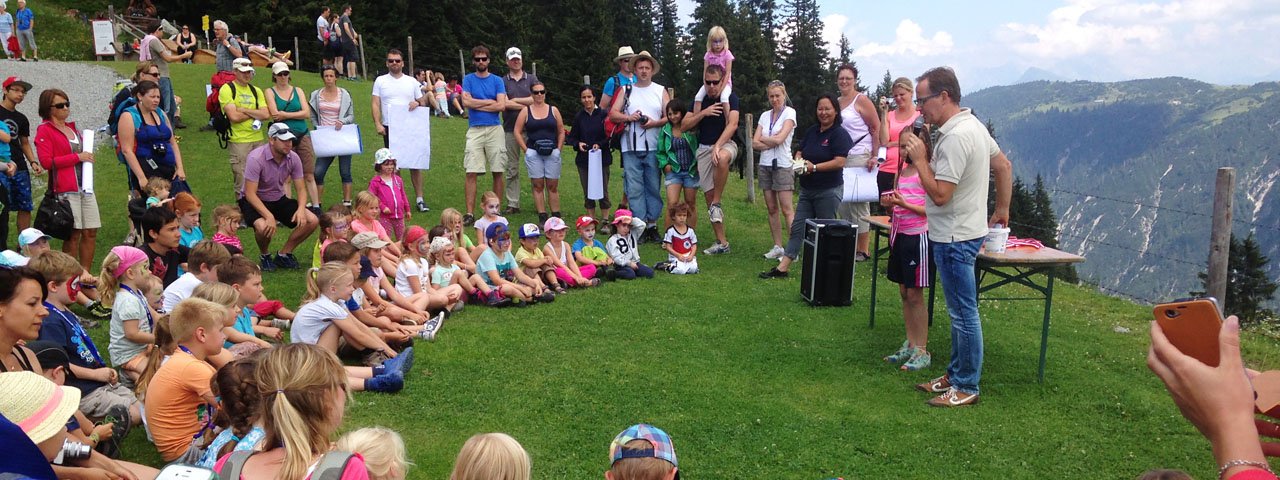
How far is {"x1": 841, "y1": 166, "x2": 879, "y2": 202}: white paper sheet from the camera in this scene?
918 cm

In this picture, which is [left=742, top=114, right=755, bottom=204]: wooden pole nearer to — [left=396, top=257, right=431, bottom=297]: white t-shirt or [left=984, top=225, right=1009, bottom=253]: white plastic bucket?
[left=396, top=257, right=431, bottom=297]: white t-shirt

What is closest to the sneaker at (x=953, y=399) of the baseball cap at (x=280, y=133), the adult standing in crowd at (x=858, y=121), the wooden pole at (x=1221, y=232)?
the adult standing in crowd at (x=858, y=121)

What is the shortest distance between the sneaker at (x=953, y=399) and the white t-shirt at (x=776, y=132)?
176 inches

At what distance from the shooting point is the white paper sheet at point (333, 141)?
993 cm

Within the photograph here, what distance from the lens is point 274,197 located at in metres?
8.44

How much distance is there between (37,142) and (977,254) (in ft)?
24.7

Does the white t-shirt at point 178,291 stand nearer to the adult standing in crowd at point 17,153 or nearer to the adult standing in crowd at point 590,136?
the adult standing in crowd at point 17,153

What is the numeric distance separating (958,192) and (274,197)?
650 cm

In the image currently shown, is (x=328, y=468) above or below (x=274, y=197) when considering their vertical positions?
below

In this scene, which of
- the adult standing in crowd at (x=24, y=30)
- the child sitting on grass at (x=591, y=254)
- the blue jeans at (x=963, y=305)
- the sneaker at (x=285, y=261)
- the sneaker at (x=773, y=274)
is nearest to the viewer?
the blue jeans at (x=963, y=305)

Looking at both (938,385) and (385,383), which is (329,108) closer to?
(385,383)

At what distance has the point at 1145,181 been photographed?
15500 centimetres

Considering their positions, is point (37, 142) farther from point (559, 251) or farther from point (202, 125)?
point (202, 125)

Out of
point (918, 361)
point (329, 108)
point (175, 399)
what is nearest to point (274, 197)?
point (329, 108)
